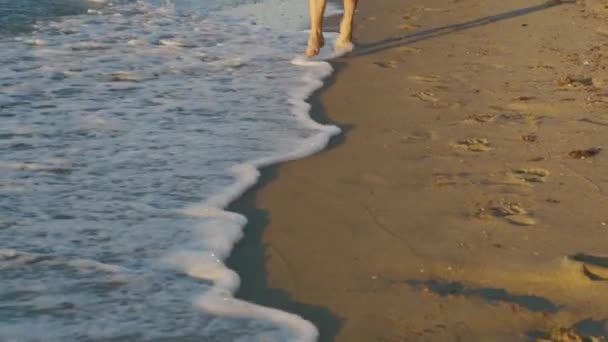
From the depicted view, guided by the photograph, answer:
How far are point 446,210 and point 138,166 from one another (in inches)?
63.7

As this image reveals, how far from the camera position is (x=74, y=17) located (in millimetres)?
9859

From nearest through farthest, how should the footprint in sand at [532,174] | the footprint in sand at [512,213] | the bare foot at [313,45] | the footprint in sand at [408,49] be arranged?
the footprint in sand at [512,213] < the footprint in sand at [532,174] < the bare foot at [313,45] < the footprint in sand at [408,49]

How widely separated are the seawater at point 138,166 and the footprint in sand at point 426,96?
0.76 meters

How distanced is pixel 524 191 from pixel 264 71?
339 centimetres

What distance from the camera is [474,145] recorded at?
4.96 metres

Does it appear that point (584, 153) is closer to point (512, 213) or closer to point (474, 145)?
point (474, 145)

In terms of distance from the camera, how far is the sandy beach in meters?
3.13

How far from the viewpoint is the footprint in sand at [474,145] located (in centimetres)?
490

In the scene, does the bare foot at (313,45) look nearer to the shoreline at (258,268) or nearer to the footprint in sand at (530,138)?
the shoreline at (258,268)

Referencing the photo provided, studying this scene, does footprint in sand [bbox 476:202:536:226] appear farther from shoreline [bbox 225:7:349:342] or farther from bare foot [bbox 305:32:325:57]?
bare foot [bbox 305:32:325:57]

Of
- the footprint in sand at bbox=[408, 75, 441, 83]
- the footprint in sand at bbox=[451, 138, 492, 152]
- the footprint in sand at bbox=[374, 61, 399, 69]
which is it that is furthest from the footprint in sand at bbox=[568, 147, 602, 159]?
the footprint in sand at bbox=[374, 61, 399, 69]

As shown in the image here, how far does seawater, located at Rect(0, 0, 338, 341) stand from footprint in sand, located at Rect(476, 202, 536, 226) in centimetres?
107

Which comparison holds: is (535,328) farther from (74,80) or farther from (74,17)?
(74,17)

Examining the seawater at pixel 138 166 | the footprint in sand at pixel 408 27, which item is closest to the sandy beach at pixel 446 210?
the seawater at pixel 138 166
